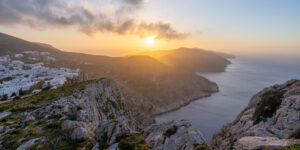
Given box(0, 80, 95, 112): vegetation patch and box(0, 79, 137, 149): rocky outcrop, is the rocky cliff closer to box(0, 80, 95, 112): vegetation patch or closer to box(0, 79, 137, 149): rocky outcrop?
box(0, 79, 137, 149): rocky outcrop

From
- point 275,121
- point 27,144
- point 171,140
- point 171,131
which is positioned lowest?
point 27,144

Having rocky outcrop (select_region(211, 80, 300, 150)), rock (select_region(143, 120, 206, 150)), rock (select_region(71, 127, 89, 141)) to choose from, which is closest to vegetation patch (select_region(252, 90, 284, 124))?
rocky outcrop (select_region(211, 80, 300, 150))

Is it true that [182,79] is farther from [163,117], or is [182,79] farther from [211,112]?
[163,117]

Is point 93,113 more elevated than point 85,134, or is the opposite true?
point 85,134

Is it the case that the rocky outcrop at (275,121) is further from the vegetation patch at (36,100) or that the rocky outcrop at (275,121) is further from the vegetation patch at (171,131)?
the vegetation patch at (36,100)

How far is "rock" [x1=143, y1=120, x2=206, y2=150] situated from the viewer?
13.2m

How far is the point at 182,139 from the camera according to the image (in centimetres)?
1384

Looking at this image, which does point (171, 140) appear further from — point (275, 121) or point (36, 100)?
point (36, 100)

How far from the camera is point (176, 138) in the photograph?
14.2 m

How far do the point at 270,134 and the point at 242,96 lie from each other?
11679 centimetres

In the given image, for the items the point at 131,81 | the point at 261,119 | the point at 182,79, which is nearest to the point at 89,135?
the point at 261,119

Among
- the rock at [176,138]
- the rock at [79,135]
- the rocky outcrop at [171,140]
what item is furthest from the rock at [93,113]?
the rock at [176,138]

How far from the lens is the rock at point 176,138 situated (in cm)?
1316

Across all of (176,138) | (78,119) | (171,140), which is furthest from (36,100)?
(176,138)
